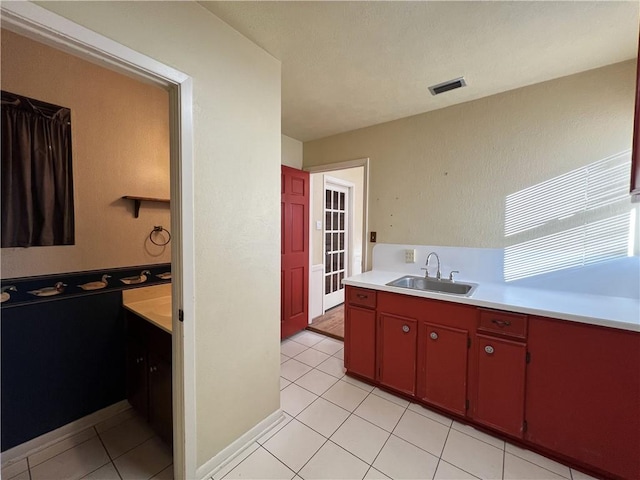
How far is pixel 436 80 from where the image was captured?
1.92 meters

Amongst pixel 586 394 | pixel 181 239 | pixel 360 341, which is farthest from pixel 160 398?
pixel 586 394

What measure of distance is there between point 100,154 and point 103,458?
6.29 feet

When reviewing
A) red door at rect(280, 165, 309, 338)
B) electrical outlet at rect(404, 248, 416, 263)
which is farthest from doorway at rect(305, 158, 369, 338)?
electrical outlet at rect(404, 248, 416, 263)

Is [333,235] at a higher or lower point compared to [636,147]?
lower

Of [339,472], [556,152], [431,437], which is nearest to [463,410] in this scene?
[431,437]

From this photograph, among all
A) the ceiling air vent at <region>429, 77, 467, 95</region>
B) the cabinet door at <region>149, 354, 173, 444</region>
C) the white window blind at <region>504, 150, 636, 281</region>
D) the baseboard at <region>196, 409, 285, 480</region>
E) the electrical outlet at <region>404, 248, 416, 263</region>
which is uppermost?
the ceiling air vent at <region>429, 77, 467, 95</region>

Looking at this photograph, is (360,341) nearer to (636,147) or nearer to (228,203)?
(228,203)

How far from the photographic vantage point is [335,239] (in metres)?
4.18

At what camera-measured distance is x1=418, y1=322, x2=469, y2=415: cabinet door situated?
1762mm

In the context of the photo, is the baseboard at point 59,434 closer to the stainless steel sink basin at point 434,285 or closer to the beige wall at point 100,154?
the beige wall at point 100,154

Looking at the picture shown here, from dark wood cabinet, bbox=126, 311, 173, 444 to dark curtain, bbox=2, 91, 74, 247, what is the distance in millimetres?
743

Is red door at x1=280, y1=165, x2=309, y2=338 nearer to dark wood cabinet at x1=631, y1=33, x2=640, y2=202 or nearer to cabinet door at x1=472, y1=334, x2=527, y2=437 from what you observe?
cabinet door at x1=472, y1=334, x2=527, y2=437

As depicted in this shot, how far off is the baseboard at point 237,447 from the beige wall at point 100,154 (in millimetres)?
1454

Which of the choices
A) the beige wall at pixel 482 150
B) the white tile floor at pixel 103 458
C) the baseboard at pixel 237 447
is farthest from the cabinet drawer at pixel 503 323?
the white tile floor at pixel 103 458
